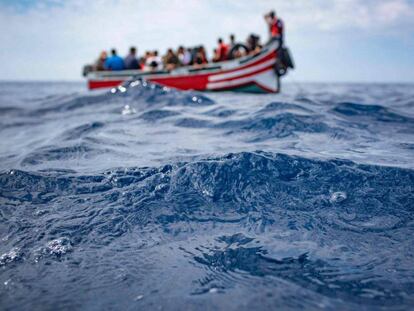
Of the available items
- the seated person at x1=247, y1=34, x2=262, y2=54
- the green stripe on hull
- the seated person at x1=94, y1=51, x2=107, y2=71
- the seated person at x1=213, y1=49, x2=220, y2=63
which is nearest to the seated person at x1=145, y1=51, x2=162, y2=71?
the seated person at x1=94, y1=51, x2=107, y2=71

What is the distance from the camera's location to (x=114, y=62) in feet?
53.7

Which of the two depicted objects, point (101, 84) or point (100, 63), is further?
point (100, 63)

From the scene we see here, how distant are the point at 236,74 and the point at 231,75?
0.74 ft

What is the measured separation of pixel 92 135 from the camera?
21.2 ft

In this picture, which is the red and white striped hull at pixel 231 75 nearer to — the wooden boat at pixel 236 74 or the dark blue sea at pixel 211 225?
the wooden boat at pixel 236 74

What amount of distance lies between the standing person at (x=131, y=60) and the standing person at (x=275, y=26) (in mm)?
6220

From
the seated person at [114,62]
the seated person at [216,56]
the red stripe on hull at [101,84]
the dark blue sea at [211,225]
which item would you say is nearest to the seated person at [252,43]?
the seated person at [216,56]

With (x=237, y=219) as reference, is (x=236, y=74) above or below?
above

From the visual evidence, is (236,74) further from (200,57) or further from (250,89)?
(200,57)

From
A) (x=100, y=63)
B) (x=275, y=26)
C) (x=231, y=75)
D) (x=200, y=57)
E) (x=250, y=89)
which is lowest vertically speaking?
(x=250, y=89)

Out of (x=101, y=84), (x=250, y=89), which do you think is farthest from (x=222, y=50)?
(x=101, y=84)

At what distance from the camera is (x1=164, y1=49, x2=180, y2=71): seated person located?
1592 centimetres

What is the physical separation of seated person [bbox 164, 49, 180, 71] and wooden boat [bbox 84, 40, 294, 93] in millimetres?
303

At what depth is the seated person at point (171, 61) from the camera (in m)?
15.9
